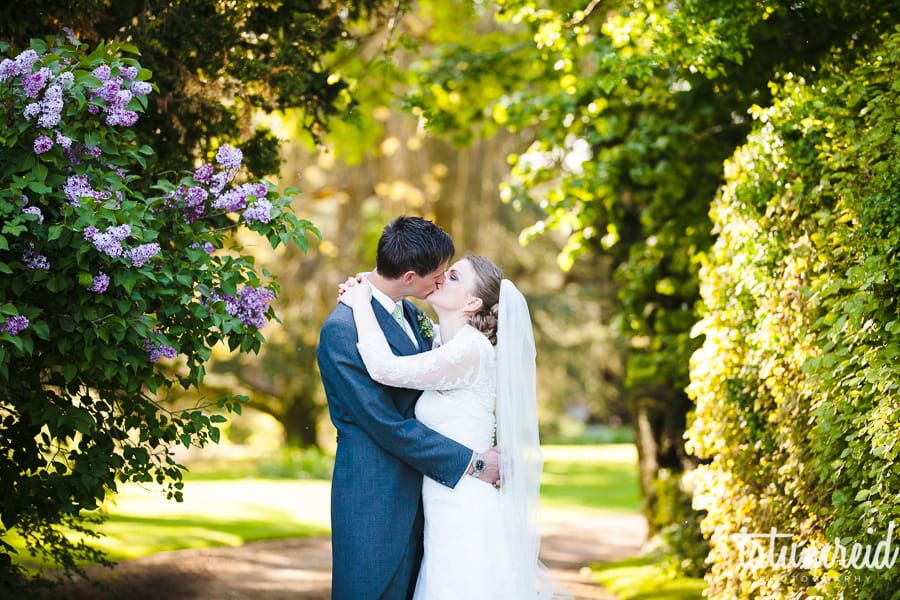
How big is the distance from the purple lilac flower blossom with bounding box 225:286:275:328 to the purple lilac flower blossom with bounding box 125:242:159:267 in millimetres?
488

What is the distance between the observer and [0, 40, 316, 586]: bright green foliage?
11.1 feet

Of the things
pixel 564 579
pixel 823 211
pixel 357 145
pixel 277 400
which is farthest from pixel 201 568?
pixel 277 400

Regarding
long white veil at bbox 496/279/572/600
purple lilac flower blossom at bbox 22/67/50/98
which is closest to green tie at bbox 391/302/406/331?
long white veil at bbox 496/279/572/600

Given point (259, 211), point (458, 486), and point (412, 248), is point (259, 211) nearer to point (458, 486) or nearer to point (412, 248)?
point (412, 248)

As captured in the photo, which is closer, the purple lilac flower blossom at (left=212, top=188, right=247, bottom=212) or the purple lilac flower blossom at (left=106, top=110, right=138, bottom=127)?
the purple lilac flower blossom at (left=106, top=110, right=138, bottom=127)

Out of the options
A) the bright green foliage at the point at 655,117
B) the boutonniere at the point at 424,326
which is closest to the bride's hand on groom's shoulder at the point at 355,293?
the boutonniere at the point at 424,326

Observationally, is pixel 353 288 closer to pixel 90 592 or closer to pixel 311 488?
pixel 90 592

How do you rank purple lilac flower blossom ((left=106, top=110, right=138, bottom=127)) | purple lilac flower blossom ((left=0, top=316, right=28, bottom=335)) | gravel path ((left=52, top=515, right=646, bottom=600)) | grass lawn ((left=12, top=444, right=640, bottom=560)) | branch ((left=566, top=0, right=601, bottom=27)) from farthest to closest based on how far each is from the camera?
1. grass lawn ((left=12, top=444, right=640, bottom=560))
2. gravel path ((left=52, top=515, right=646, bottom=600))
3. branch ((left=566, top=0, right=601, bottom=27))
4. purple lilac flower blossom ((left=106, top=110, right=138, bottom=127))
5. purple lilac flower blossom ((left=0, top=316, right=28, bottom=335))

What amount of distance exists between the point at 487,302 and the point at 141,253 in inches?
60.2

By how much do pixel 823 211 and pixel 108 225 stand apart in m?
3.22

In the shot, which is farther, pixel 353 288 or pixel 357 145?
pixel 357 145

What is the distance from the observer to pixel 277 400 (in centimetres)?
1780

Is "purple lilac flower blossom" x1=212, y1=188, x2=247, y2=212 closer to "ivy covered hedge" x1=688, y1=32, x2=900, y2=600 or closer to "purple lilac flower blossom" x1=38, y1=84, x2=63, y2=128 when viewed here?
"purple lilac flower blossom" x1=38, y1=84, x2=63, y2=128

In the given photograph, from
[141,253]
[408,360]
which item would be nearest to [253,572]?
[408,360]
